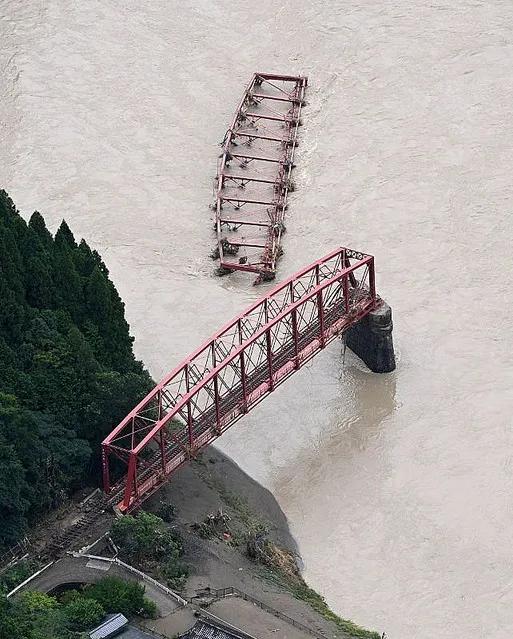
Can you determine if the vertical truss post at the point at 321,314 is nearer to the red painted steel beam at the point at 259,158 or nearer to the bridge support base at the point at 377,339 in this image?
the bridge support base at the point at 377,339

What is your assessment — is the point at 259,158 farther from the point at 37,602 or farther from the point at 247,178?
the point at 37,602

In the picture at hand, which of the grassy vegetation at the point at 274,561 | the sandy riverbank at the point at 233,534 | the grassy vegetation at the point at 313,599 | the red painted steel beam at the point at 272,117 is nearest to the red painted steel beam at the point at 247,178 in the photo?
the red painted steel beam at the point at 272,117

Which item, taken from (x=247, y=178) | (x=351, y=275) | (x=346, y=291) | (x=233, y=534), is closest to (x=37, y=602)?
(x=233, y=534)

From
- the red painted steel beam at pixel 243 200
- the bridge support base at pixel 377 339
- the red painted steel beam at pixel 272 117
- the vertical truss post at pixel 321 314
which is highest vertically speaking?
the red painted steel beam at pixel 272 117

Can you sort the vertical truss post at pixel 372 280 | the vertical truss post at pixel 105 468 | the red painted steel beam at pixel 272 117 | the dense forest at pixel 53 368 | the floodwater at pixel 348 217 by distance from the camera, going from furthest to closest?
1. the red painted steel beam at pixel 272 117
2. the vertical truss post at pixel 372 280
3. the floodwater at pixel 348 217
4. the vertical truss post at pixel 105 468
5. the dense forest at pixel 53 368

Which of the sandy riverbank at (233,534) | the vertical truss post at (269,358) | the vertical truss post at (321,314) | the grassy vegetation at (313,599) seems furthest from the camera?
the vertical truss post at (321,314)

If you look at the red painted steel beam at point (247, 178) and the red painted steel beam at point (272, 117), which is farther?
the red painted steel beam at point (272, 117)

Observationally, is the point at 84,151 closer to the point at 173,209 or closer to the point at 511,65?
the point at 173,209
